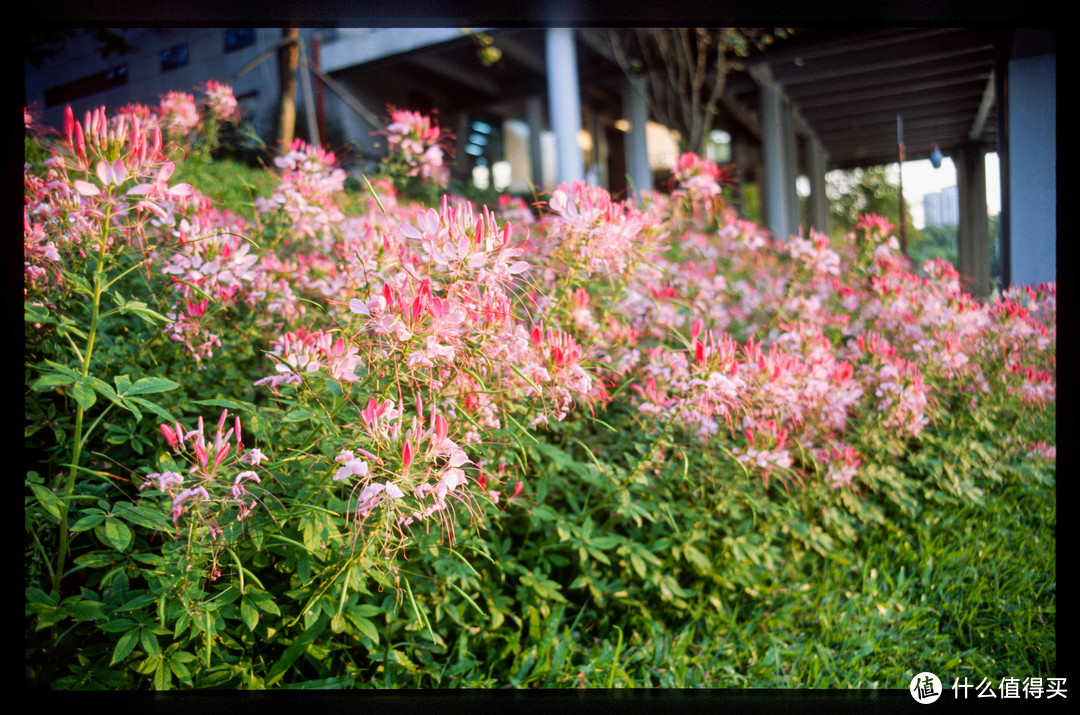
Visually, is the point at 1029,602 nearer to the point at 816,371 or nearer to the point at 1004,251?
the point at 816,371

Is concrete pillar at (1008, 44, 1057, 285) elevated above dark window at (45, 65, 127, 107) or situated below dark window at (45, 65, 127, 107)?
below

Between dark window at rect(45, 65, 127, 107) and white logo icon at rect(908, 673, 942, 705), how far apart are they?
2.71 meters

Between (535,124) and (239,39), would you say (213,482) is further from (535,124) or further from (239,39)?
(535,124)

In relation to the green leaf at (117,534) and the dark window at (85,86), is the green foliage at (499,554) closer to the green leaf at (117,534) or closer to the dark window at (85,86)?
the green leaf at (117,534)

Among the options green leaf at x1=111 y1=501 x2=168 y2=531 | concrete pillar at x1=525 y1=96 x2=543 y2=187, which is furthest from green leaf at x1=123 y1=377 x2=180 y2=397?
concrete pillar at x1=525 y1=96 x2=543 y2=187

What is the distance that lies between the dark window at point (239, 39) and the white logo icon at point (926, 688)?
271 cm

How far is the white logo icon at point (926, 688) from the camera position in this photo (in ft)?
5.03

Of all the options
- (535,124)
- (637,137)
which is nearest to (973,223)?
(637,137)

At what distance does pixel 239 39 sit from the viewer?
210 centimetres

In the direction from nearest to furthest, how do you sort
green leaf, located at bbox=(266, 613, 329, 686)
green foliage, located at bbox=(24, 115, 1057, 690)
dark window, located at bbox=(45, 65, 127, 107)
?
green foliage, located at bbox=(24, 115, 1057, 690)
green leaf, located at bbox=(266, 613, 329, 686)
dark window, located at bbox=(45, 65, 127, 107)

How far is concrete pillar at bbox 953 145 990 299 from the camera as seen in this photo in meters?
2.06

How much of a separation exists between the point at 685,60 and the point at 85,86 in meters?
5.52

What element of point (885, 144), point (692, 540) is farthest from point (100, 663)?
point (885, 144)

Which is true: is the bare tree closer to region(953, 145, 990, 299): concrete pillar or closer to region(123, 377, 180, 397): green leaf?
region(953, 145, 990, 299): concrete pillar
